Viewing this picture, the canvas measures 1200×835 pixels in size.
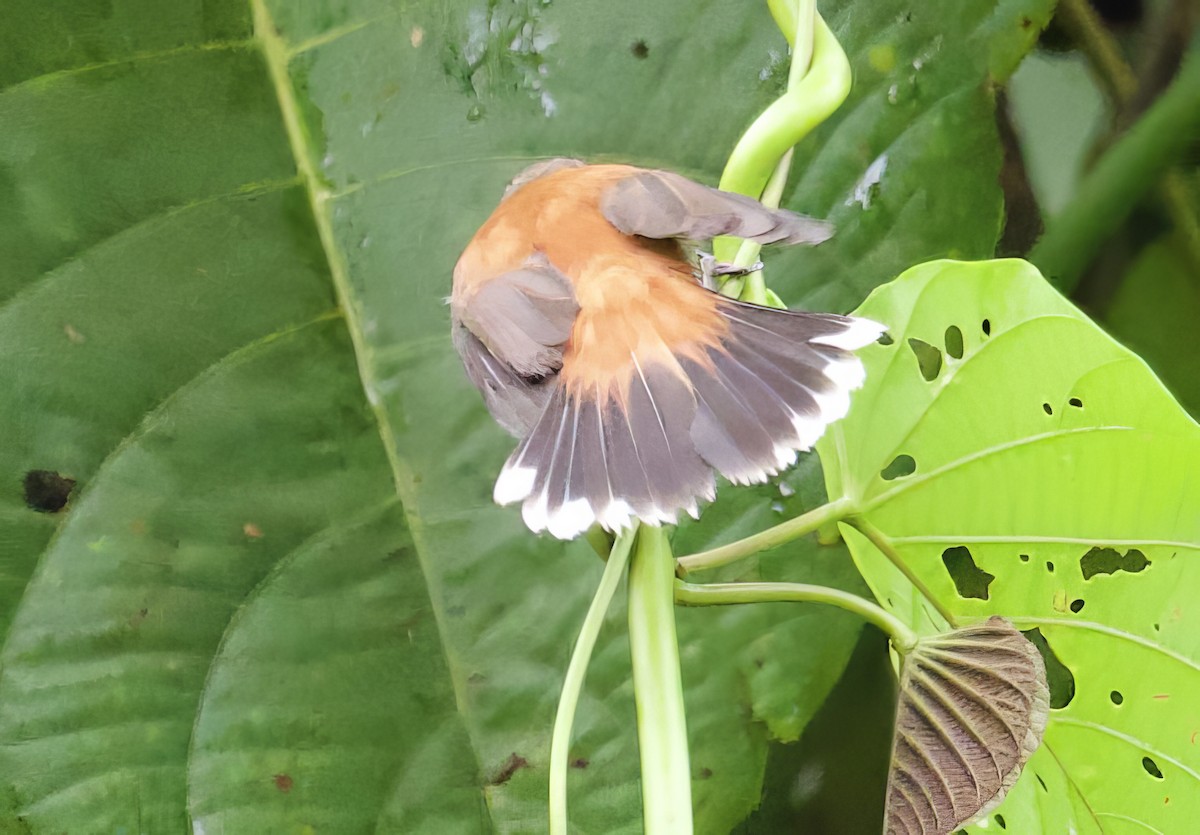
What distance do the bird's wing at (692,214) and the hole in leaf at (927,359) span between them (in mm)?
130

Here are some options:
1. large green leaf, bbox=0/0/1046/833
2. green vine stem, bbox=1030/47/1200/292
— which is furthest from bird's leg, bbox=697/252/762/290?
green vine stem, bbox=1030/47/1200/292

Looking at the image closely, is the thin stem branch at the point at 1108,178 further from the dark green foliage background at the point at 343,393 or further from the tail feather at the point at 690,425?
the tail feather at the point at 690,425

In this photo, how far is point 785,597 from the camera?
43 centimetres

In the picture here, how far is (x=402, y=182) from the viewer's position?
0.65m

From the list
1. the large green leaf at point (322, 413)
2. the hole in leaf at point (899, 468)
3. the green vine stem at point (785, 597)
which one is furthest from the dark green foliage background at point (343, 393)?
the green vine stem at point (785, 597)

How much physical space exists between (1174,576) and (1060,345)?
13 cm

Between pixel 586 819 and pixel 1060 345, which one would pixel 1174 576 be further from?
pixel 586 819

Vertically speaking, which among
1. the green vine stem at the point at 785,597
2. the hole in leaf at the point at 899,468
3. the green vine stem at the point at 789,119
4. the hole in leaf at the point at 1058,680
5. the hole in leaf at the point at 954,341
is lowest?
the hole in leaf at the point at 1058,680

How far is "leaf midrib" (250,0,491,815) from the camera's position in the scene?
61 cm

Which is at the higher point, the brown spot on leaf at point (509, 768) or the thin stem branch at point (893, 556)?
the brown spot on leaf at point (509, 768)

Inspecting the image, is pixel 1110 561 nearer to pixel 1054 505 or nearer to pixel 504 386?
pixel 1054 505

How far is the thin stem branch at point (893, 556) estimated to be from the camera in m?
0.50

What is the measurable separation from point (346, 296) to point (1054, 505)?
0.48m

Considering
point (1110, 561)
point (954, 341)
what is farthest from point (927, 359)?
point (1110, 561)
